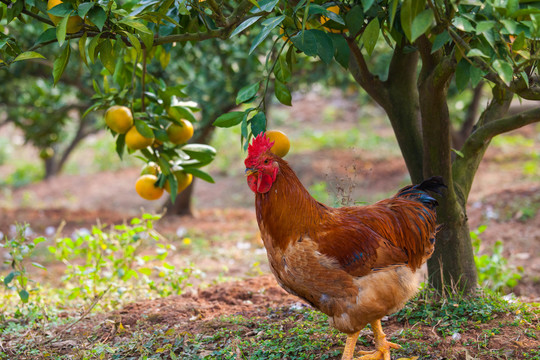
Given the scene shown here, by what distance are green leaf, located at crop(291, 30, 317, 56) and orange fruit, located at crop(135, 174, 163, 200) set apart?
136 centimetres

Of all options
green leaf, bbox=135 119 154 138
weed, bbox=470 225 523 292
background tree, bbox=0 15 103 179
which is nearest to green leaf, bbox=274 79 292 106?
green leaf, bbox=135 119 154 138

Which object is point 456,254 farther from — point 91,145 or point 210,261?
point 91,145

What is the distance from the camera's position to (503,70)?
1729 mm

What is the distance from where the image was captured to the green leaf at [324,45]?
2100 millimetres

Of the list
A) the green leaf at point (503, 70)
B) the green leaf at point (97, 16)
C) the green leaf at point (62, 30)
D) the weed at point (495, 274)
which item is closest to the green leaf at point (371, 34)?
the green leaf at point (503, 70)

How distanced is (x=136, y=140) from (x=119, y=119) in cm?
15

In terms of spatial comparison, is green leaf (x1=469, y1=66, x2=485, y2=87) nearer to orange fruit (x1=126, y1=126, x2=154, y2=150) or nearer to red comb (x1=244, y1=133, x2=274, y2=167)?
red comb (x1=244, y1=133, x2=274, y2=167)

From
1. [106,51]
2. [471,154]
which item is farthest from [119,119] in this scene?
[471,154]

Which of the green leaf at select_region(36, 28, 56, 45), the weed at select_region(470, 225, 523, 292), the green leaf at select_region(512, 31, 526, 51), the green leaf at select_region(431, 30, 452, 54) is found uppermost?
the green leaf at select_region(36, 28, 56, 45)

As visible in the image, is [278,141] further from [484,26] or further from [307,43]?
[484,26]

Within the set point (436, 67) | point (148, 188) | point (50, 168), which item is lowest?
point (50, 168)

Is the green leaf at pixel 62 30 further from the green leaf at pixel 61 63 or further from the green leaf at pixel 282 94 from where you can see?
the green leaf at pixel 282 94

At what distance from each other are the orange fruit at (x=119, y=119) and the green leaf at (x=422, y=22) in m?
1.77

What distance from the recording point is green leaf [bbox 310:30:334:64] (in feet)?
6.89
